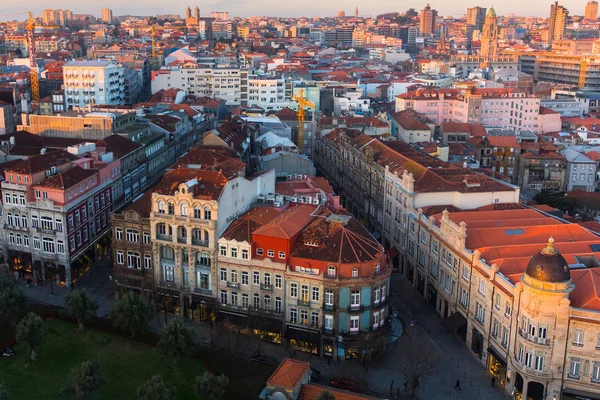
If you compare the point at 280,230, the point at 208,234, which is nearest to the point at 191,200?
the point at 208,234

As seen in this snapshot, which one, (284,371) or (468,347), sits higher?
(284,371)

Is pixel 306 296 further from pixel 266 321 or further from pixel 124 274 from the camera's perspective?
pixel 124 274

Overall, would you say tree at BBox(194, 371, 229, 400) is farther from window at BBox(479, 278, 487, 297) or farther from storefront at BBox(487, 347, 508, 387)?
window at BBox(479, 278, 487, 297)

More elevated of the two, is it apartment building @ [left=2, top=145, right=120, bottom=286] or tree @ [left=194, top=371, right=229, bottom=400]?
apartment building @ [left=2, top=145, right=120, bottom=286]

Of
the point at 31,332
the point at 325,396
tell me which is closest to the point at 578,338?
the point at 325,396

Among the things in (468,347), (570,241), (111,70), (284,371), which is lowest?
(468,347)

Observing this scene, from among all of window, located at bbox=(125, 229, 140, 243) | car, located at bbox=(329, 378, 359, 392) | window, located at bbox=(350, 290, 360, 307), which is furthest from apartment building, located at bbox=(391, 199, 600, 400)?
window, located at bbox=(125, 229, 140, 243)
